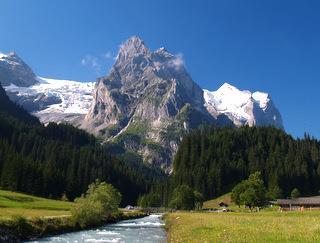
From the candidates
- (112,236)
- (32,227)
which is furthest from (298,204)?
(32,227)

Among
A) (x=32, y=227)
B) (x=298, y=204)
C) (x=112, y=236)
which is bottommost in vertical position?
(x=112, y=236)

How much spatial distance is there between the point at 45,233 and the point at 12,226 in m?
10.1

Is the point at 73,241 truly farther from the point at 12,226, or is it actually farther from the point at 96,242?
the point at 12,226

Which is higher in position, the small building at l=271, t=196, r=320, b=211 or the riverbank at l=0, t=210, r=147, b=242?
the small building at l=271, t=196, r=320, b=211

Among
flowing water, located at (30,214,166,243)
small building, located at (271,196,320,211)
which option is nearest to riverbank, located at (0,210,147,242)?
flowing water, located at (30,214,166,243)

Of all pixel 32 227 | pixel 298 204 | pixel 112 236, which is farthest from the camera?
pixel 298 204

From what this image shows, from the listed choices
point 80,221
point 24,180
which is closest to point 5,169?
point 24,180

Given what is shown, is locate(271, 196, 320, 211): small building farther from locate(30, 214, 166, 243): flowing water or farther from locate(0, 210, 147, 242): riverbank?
locate(0, 210, 147, 242): riverbank

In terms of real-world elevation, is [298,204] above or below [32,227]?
above

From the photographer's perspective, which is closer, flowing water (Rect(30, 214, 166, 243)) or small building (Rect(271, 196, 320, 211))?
flowing water (Rect(30, 214, 166, 243))

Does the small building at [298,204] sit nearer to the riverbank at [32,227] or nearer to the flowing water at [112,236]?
the flowing water at [112,236]

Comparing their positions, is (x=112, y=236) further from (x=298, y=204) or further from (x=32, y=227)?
(x=298, y=204)

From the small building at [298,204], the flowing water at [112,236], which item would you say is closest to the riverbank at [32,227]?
the flowing water at [112,236]

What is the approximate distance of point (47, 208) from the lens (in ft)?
397
